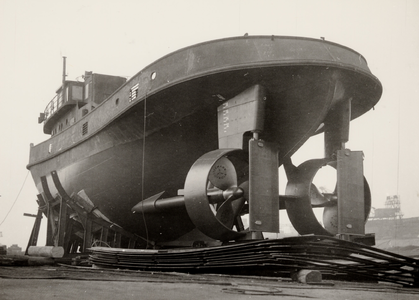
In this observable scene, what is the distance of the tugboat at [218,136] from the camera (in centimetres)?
712

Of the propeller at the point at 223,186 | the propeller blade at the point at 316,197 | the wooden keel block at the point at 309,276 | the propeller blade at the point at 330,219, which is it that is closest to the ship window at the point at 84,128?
the propeller at the point at 223,186

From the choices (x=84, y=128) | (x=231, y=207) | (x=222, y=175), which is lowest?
(x=231, y=207)

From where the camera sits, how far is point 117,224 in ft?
34.1

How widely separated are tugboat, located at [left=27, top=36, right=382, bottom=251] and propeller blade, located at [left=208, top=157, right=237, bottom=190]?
0.02 meters

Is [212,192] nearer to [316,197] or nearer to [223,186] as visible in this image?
[223,186]

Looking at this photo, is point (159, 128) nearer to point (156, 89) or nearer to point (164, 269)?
point (156, 89)

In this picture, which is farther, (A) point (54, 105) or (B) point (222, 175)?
(A) point (54, 105)

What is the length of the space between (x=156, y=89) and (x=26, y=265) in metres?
3.49

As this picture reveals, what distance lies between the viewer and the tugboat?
7.12 metres

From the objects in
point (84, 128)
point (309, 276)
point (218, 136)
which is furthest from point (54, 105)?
point (309, 276)

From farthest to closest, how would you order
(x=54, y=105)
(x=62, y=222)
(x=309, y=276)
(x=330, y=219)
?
(x=54, y=105)
(x=62, y=222)
(x=330, y=219)
(x=309, y=276)

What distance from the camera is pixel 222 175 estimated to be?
725 cm

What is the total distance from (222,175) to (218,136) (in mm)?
799

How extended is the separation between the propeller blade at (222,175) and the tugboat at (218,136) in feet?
0.05
